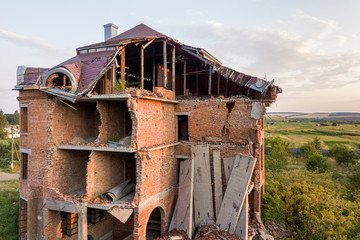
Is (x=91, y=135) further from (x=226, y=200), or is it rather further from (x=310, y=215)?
(x=310, y=215)

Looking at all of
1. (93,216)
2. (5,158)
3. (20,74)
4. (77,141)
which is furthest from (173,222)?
(5,158)

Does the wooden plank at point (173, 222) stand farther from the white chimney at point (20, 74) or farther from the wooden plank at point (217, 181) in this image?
the white chimney at point (20, 74)

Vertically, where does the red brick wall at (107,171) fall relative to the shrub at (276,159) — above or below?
above

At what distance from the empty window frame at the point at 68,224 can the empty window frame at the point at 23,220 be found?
1.96 metres

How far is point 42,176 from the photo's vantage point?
10.2 m

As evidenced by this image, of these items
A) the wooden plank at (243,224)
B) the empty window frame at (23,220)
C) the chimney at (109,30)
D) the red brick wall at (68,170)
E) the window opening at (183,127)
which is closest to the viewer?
the wooden plank at (243,224)

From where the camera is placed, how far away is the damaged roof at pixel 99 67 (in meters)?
9.69

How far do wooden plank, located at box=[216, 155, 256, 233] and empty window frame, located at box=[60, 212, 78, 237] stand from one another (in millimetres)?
7427

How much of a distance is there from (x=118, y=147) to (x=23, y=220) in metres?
7.30

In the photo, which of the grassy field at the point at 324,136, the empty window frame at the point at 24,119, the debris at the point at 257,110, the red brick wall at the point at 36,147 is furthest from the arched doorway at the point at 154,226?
the grassy field at the point at 324,136

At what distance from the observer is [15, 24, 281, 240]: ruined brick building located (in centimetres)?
931

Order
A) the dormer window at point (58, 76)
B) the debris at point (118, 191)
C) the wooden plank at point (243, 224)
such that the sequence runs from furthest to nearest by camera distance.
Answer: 1. the debris at point (118, 191)
2. the dormer window at point (58, 76)
3. the wooden plank at point (243, 224)

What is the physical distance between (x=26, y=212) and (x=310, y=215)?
1483 centimetres

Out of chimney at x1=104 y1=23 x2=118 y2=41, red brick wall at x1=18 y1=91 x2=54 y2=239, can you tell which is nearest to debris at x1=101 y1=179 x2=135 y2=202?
red brick wall at x1=18 y1=91 x2=54 y2=239
